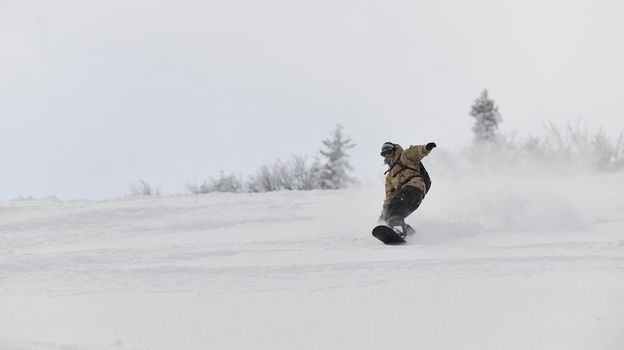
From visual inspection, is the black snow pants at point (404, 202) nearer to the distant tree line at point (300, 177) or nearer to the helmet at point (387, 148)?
the helmet at point (387, 148)

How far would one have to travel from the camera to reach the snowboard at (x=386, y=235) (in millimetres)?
8672

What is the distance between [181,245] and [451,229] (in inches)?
158

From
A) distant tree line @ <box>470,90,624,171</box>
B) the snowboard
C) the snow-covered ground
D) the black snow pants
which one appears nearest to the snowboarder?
the black snow pants

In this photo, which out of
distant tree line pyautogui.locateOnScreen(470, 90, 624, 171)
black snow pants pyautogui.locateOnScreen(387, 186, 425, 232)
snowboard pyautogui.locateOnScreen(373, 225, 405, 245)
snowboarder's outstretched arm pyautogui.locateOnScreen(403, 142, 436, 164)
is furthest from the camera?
distant tree line pyautogui.locateOnScreen(470, 90, 624, 171)

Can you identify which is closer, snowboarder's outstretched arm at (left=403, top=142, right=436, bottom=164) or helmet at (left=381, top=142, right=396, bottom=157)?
snowboarder's outstretched arm at (left=403, top=142, right=436, bottom=164)

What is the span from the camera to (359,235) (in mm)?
9750

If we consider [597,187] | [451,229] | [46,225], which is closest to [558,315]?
[451,229]

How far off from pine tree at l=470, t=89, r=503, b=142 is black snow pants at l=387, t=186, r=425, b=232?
35.3 metres

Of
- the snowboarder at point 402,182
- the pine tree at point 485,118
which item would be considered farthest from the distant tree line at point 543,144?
the snowboarder at point 402,182

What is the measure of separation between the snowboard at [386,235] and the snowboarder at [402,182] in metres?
0.90

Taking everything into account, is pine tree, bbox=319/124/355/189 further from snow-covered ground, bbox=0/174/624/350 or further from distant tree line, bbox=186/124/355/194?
snow-covered ground, bbox=0/174/624/350

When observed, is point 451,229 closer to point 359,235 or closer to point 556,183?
point 359,235

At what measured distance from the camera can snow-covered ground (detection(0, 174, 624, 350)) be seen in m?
4.72

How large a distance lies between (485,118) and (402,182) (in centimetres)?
3595
